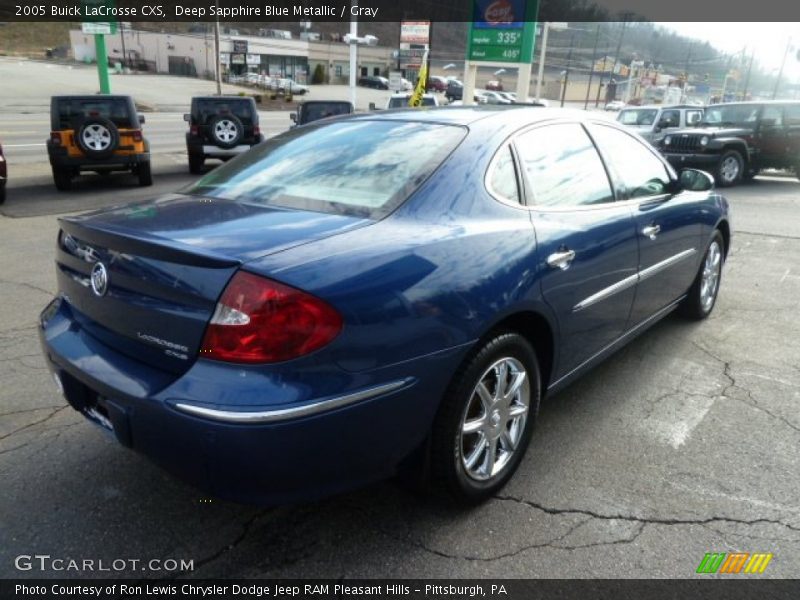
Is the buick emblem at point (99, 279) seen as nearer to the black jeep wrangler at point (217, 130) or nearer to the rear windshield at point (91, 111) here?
the rear windshield at point (91, 111)

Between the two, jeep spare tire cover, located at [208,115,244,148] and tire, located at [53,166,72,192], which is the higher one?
jeep spare tire cover, located at [208,115,244,148]

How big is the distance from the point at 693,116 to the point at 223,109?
12672mm

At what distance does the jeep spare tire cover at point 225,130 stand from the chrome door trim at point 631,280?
1064 cm

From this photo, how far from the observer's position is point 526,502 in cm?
265

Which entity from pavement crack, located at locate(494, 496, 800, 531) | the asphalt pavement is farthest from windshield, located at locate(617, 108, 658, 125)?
pavement crack, located at locate(494, 496, 800, 531)

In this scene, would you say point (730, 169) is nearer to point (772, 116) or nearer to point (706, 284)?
point (772, 116)

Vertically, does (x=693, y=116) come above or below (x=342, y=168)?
below

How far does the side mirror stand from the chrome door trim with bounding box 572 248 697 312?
16.4 inches

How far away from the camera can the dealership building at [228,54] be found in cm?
7244

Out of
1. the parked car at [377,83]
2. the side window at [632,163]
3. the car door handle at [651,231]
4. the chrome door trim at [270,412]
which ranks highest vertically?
the side window at [632,163]

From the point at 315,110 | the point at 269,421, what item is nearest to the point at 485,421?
the point at 269,421

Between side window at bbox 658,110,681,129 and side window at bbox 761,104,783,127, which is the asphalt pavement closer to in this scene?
side window at bbox 761,104,783,127

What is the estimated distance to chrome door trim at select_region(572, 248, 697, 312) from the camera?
2976 millimetres

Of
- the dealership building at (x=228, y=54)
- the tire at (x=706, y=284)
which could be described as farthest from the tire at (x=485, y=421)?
the dealership building at (x=228, y=54)
